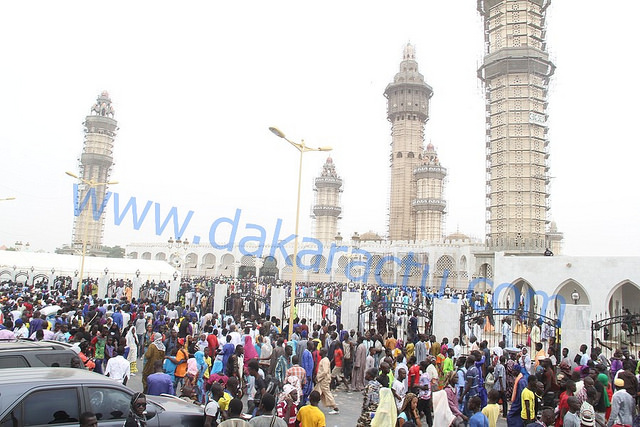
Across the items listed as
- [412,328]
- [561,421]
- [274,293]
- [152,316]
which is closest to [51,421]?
[561,421]

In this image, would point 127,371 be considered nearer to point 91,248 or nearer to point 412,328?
point 412,328

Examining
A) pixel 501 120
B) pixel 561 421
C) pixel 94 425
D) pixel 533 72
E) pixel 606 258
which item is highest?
pixel 533 72

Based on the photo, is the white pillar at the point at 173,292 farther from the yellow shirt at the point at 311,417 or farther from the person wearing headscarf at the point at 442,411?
the yellow shirt at the point at 311,417

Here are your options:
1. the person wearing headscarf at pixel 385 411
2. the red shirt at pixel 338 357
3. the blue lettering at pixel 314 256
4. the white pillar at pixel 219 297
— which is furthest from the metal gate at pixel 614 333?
the blue lettering at pixel 314 256

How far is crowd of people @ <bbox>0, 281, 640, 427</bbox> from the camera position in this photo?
19.0ft

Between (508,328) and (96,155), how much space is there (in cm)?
7124

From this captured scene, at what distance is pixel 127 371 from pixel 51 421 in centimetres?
321

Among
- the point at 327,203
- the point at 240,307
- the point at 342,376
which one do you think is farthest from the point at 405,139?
the point at 342,376

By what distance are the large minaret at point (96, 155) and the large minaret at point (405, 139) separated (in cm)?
4537

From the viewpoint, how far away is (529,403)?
20.9 ft

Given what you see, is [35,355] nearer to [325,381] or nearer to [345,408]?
[325,381]

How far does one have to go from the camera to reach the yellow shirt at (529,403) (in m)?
6.38

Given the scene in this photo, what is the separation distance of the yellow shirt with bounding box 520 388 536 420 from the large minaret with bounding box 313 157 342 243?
199 feet

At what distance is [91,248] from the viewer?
70688 mm
